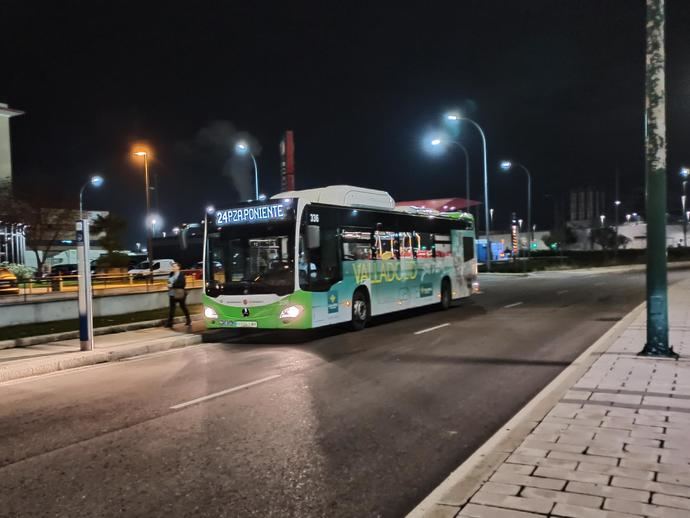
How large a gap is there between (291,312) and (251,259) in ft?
5.23

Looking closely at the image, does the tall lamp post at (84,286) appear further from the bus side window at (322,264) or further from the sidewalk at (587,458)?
the sidewalk at (587,458)

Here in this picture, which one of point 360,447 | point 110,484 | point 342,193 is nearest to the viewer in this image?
point 110,484

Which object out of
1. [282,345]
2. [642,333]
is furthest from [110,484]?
[642,333]

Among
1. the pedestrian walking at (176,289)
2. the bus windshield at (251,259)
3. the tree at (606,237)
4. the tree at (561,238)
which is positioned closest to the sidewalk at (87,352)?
the pedestrian walking at (176,289)

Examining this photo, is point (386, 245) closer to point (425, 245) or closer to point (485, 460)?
point (425, 245)

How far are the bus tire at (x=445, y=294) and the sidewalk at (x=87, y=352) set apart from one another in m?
7.85

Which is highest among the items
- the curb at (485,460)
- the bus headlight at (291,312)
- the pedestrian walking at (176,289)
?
the pedestrian walking at (176,289)

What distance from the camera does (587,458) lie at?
15.6 feet

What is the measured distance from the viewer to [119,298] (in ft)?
65.4

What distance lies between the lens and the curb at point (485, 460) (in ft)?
13.2

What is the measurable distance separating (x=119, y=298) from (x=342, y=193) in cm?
958

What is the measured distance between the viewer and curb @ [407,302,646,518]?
402 centimetres

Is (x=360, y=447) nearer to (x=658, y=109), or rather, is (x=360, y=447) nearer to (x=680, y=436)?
(x=680, y=436)

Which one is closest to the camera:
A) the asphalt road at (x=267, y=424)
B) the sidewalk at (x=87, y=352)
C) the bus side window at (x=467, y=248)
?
the asphalt road at (x=267, y=424)
